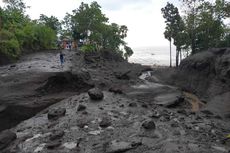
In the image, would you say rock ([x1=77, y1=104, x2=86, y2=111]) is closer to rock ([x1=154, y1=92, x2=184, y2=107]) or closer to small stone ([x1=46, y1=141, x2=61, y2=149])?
small stone ([x1=46, y1=141, x2=61, y2=149])

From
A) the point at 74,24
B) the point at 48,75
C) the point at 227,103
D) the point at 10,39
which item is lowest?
the point at 227,103

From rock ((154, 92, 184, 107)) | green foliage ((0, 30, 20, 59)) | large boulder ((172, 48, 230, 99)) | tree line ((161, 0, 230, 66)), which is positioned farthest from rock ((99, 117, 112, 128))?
tree line ((161, 0, 230, 66))

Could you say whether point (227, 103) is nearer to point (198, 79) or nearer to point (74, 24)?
point (198, 79)

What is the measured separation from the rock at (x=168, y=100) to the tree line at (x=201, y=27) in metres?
17.9

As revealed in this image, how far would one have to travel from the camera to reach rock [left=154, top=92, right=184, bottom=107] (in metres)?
12.9

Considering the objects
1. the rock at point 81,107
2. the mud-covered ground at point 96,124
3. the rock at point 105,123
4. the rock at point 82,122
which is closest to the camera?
the mud-covered ground at point 96,124

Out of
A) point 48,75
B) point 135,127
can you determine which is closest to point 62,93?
point 48,75

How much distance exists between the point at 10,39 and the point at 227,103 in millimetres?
14397

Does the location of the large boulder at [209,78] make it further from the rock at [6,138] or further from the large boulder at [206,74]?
the rock at [6,138]

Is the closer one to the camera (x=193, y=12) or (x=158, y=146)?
(x=158, y=146)

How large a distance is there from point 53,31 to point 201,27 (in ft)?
60.0

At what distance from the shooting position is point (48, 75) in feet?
40.1

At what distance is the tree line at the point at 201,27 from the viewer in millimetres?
31344

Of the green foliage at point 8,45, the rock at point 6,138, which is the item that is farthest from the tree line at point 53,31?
the rock at point 6,138
